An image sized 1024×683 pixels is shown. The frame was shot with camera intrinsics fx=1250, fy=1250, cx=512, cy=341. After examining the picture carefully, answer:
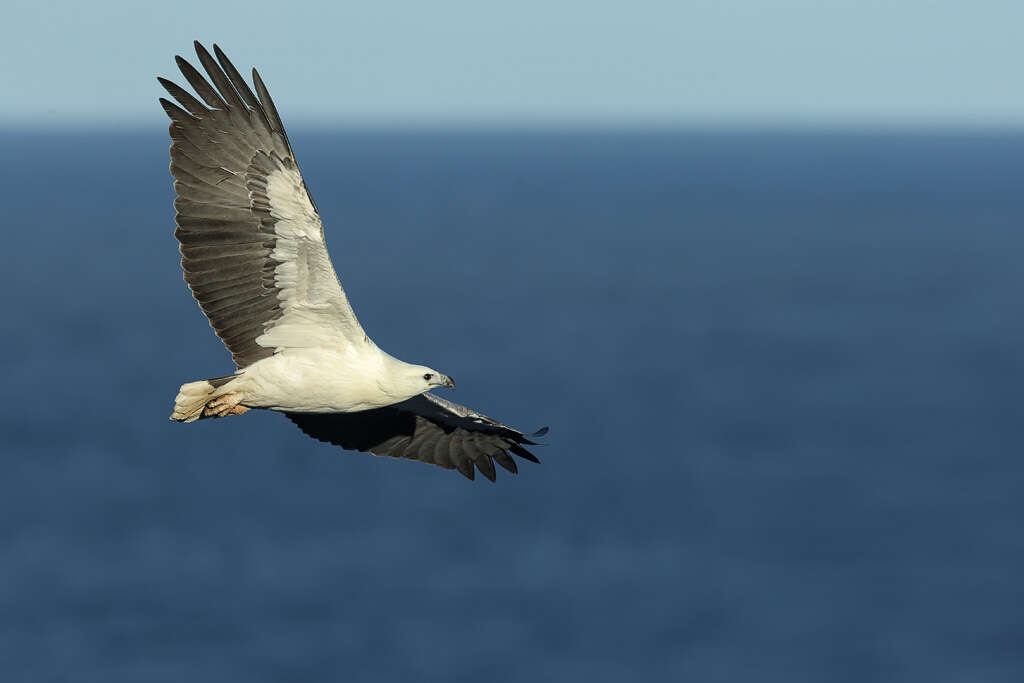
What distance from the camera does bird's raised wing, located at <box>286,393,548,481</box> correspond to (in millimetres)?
22000

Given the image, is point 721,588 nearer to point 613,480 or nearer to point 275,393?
point 613,480

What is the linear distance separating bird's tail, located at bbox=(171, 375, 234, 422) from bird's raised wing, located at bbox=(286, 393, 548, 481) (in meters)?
3.71

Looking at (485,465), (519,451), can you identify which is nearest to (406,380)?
(485,465)

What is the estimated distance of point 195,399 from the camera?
17.8 m

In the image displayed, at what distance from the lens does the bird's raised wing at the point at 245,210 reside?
1716 cm

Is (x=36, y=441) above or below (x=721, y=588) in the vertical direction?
above

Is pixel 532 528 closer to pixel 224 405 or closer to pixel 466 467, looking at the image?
pixel 466 467

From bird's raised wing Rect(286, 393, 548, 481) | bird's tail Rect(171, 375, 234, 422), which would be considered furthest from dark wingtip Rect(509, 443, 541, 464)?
bird's tail Rect(171, 375, 234, 422)

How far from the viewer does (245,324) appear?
18188 millimetres

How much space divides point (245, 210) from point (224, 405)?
2801 millimetres

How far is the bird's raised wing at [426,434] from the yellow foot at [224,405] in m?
3.58

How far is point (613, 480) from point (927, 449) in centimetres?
3867

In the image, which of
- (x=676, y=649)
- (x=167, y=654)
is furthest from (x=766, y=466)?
(x=167, y=654)

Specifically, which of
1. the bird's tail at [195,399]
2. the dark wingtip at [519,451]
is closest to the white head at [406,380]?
the bird's tail at [195,399]
